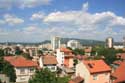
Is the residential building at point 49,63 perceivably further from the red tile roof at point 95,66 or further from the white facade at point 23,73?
the red tile roof at point 95,66

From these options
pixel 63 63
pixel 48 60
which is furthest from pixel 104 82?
pixel 63 63

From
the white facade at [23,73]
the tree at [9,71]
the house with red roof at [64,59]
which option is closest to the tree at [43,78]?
the tree at [9,71]

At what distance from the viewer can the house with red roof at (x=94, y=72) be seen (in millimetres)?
41675

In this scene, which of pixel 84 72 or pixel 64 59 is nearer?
pixel 84 72

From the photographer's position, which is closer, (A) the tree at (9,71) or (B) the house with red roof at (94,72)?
(B) the house with red roof at (94,72)

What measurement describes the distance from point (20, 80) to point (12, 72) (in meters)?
6.52

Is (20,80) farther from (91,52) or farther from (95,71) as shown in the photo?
(91,52)

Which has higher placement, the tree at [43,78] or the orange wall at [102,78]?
the tree at [43,78]

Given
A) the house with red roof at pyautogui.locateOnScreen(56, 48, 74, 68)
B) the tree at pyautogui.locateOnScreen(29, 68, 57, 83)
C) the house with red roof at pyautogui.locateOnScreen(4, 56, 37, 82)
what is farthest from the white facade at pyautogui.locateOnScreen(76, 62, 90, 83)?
the house with red roof at pyautogui.locateOnScreen(56, 48, 74, 68)

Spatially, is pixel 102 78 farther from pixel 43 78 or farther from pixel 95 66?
pixel 43 78

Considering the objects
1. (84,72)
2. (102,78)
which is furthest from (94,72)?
(102,78)

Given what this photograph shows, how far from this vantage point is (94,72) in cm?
4188

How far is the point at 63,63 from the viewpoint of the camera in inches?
2938

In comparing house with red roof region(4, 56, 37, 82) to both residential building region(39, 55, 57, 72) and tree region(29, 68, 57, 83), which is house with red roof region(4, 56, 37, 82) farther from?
tree region(29, 68, 57, 83)
